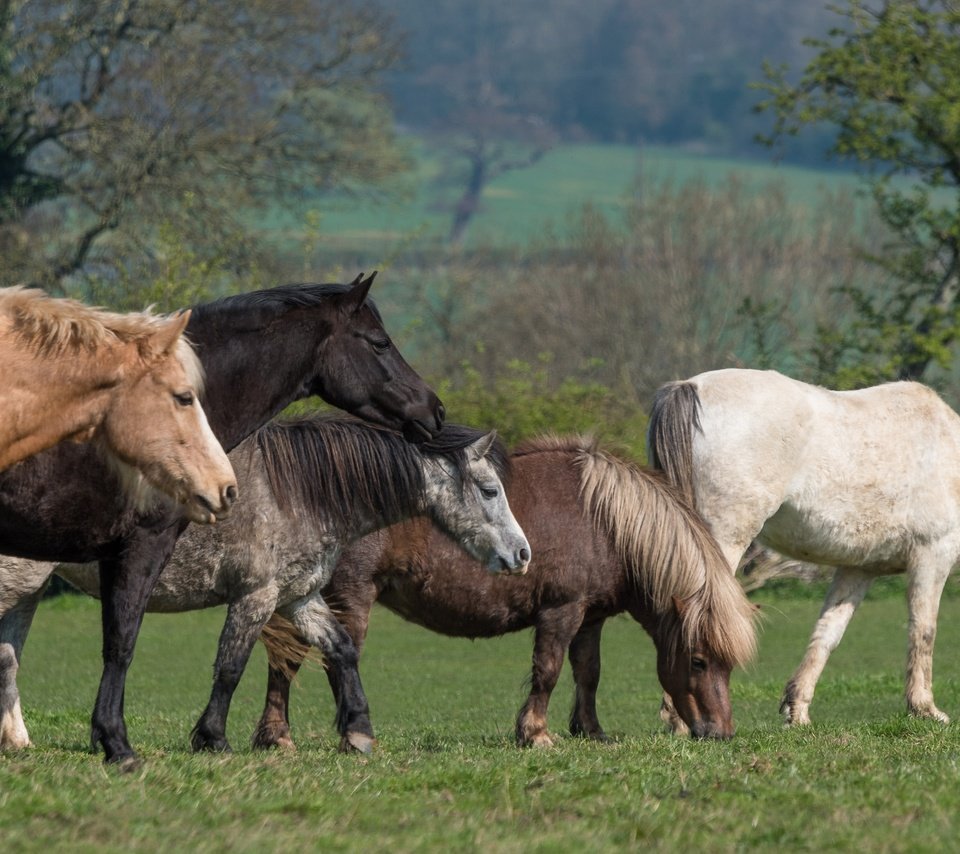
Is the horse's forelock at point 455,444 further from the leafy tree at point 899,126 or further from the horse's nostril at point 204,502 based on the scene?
the leafy tree at point 899,126

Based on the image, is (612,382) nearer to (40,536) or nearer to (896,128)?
(896,128)

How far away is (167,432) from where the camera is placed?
23.0 ft

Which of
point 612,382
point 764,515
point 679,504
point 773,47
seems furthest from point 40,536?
point 773,47

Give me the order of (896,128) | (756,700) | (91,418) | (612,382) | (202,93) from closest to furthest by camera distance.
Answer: (91,418), (756,700), (896,128), (202,93), (612,382)

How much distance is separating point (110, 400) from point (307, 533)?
2.05 metres

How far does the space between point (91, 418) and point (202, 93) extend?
2704 centimetres

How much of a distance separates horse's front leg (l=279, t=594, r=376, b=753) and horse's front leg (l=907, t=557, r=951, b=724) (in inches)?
186

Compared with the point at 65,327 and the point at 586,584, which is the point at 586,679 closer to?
the point at 586,584

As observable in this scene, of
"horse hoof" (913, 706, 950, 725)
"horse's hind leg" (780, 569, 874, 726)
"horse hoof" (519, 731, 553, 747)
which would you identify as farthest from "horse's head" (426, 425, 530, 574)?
"horse hoof" (913, 706, 950, 725)

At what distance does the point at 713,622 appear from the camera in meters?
9.86

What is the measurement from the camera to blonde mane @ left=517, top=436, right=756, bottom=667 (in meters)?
9.88

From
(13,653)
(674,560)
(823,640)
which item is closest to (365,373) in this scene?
(674,560)

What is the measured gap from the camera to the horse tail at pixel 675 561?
988 cm

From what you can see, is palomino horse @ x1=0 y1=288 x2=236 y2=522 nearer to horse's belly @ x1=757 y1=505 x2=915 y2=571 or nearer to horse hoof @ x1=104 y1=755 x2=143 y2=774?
horse hoof @ x1=104 y1=755 x2=143 y2=774
